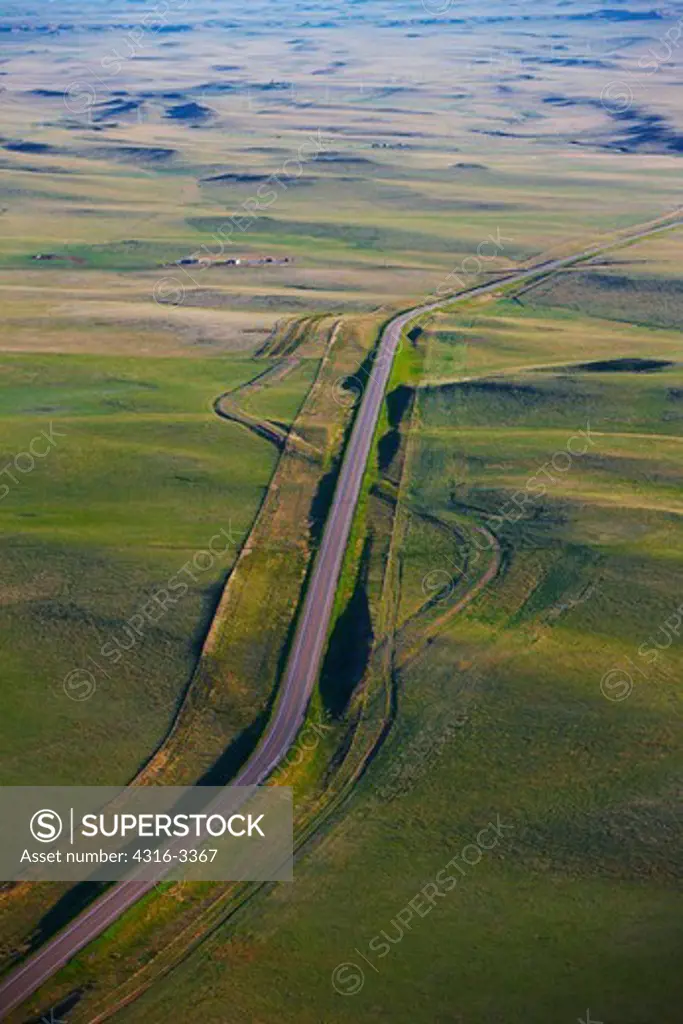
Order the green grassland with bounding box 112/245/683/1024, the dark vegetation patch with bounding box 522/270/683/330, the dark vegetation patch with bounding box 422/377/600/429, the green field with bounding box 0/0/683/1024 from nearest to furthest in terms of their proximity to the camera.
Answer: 1. the green grassland with bounding box 112/245/683/1024
2. the green field with bounding box 0/0/683/1024
3. the dark vegetation patch with bounding box 422/377/600/429
4. the dark vegetation patch with bounding box 522/270/683/330

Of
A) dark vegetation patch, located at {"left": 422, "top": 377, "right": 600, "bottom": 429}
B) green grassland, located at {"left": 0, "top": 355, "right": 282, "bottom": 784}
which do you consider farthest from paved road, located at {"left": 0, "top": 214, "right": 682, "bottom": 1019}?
green grassland, located at {"left": 0, "top": 355, "right": 282, "bottom": 784}

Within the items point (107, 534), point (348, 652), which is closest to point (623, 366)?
point (107, 534)

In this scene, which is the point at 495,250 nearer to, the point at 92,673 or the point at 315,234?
the point at 315,234

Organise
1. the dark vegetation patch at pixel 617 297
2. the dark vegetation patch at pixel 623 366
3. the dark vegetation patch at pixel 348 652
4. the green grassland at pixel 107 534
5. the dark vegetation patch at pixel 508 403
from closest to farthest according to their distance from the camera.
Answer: the green grassland at pixel 107 534 → the dark vegetation patch at pixel 348 652 → the dark vegetation patch at pixel 508 403 → the dark vegetation patch at pixel 623 366 → the dark vegetation patch at pixel 617 297

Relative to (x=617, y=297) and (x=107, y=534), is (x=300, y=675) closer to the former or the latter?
(x=107, y=534)

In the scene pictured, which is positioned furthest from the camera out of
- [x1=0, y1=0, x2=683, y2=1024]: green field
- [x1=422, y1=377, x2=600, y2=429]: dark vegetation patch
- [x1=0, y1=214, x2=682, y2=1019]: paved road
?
[x1=422, y1=377, x2=600, y2=429]: dark vegetation patch

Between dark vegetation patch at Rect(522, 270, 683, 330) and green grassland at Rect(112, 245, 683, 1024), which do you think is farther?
dark vegetation patch at Rect(522, 270, 683, 330)

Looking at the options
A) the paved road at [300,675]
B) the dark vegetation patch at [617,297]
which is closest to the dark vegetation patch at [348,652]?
the paved road at [300,675]

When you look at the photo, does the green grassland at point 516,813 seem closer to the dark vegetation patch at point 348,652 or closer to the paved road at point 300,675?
the dark vegetation patch at point 348,652

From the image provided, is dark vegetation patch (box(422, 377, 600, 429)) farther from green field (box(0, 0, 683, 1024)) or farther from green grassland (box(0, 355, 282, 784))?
green grassland (box(0, 355, 282, 784))
